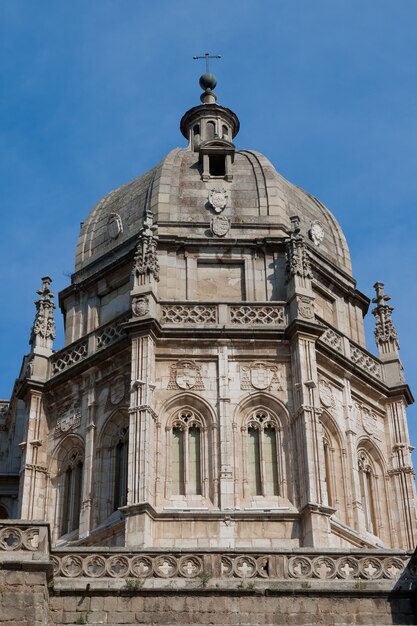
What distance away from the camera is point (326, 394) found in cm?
3925

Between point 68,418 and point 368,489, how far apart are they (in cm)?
985

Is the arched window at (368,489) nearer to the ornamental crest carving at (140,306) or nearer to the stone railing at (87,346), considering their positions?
the ornamental crest carving at (140,306)

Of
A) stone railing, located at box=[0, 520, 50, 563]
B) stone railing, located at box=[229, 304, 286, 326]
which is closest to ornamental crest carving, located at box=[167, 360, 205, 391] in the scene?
stone railing, located at box=[229, 304, 286, 326]

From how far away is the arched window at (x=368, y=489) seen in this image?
38875 millimetres

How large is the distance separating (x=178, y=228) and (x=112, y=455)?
28.1 feet

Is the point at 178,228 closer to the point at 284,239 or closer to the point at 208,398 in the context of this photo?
the point at 284,239

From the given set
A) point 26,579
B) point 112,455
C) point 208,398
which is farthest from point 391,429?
point 26,579

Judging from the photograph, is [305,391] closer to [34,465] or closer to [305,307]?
[305,307]

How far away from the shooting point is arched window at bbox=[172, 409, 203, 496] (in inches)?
1436

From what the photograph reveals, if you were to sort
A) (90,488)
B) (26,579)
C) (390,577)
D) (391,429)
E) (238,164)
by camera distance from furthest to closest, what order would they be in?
(238,164), (391,429), (90,488), (390,577), (26,579)

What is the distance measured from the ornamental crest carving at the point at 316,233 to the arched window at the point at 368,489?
8.02 meters

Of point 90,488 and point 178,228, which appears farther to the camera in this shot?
point 178,228

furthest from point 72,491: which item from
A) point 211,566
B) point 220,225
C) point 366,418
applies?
point 211,566

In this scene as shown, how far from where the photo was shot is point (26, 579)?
23625 mm
